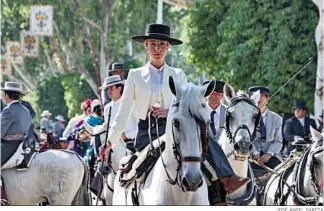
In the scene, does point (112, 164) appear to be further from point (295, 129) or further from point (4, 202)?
point (295, 129)

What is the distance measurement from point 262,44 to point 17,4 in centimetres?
1998

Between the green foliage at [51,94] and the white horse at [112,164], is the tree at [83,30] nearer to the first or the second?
the green foliage at [51,94]

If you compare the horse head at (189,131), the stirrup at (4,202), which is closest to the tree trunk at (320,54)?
the stirrup at (4,202)

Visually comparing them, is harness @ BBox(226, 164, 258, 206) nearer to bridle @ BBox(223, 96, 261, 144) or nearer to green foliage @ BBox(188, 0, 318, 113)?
bridle @ BBox(223, 96, 261, 144)

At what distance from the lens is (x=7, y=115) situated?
1304 cm

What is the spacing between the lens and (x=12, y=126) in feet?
43.2

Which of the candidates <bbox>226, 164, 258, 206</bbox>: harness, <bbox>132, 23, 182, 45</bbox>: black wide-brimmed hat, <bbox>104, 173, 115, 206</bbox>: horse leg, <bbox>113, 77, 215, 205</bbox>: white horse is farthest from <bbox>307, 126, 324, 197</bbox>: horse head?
<bbox>104, 173, 115, 206</bbox>: horse leg

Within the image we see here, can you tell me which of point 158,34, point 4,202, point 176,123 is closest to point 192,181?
point 176,123

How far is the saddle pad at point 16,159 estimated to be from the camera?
1322 centimetres

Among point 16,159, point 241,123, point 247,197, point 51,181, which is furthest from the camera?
point 51,181

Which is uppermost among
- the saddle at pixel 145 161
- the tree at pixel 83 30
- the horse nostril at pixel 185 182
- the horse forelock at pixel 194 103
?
the tree at pixel 83 30

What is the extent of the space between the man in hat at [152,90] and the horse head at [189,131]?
2.76ft

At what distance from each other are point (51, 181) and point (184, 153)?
5.79m

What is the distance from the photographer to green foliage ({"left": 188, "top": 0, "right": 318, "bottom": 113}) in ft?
80.6
